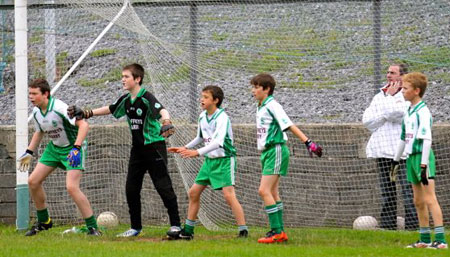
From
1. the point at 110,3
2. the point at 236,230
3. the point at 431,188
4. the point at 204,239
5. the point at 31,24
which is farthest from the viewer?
the point at 31,24

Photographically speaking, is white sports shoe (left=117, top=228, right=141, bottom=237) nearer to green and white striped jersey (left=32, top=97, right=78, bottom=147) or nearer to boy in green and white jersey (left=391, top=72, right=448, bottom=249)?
green and white striped jersey (left=32, top=97, right=78, bottom=147)

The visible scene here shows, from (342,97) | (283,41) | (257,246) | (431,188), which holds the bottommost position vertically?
(257,246)

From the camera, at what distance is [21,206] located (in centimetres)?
1020

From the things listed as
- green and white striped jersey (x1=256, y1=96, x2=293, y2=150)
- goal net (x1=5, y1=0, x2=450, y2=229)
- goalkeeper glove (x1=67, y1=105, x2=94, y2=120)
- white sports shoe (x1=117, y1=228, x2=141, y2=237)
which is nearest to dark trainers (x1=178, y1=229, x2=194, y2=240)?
white sports shoe (x1=117, y1=228, x2=141, y2=237)

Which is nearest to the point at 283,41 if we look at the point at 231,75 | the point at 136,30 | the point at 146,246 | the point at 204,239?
the point at 231,75

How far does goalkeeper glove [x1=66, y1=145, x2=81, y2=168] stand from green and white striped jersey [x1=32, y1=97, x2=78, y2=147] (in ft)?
1.08

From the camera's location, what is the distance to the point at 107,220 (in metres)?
10.5

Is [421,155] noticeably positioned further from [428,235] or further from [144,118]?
[144,118]

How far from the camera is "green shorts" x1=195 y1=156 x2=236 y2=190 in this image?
8.98m

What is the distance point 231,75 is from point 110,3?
5.80 ft

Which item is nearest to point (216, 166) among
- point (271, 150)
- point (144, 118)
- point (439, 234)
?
point (271, 150)

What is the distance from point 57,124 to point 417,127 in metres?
3.87

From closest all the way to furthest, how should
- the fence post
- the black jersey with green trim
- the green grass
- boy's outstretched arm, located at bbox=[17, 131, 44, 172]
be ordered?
the green grass
the black jersey with green trim
boy's outstretched arm, located at bbox=[17, 131, 44, 172]
the fence post

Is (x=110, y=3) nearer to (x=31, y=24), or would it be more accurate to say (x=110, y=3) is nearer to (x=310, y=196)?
(x=31, y=24)
